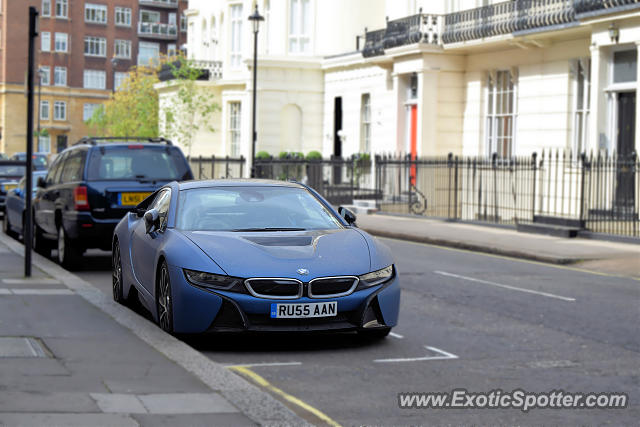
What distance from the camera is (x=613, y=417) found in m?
6.62

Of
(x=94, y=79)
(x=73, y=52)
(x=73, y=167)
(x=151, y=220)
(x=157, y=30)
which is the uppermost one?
(x=157, y=30)

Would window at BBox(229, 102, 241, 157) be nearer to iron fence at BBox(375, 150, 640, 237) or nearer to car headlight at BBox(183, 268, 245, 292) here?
iron fence at BBox(375, 150, 640, 237)

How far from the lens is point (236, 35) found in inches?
1992

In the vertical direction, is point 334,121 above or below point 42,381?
above

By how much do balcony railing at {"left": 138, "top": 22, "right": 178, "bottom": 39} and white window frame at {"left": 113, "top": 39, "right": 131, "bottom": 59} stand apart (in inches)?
291

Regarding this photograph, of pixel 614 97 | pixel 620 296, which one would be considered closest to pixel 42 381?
pixel 620 296

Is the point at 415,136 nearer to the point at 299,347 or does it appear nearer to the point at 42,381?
the point at 299,347

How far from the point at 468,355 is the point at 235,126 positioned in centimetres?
4229

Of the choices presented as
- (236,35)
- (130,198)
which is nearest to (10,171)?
(130,198)

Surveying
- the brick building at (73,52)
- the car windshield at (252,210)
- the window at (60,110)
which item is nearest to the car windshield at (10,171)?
the car windshield at (252,210)

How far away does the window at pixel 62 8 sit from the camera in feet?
336

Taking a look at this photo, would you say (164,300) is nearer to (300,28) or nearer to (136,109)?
(300,28)

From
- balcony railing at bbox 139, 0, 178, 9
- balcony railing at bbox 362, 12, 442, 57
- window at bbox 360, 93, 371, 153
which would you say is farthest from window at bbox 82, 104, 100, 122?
balcony railing at bbox 362, 12, 442, 57

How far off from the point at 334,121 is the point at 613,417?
3804 cm
